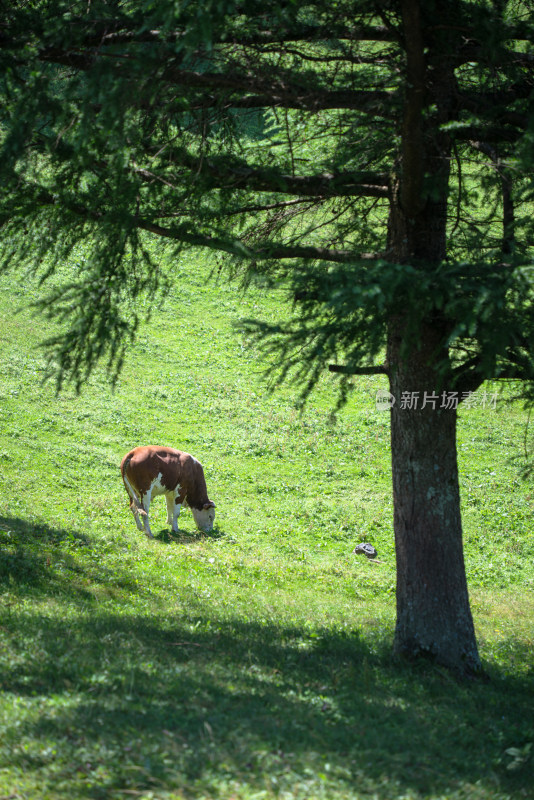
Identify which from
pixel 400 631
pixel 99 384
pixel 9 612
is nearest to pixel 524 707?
pixel 400 631

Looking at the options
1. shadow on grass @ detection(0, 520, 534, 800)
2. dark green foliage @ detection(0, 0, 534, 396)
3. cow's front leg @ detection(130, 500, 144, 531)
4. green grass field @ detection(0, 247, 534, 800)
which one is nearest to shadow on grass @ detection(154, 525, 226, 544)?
green grass field @ detection(0, 247, 534, 800)

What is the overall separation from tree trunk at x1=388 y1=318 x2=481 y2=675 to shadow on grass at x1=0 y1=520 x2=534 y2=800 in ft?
1.54

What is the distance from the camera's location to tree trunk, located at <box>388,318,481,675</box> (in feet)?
26.6

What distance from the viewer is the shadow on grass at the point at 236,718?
4566 mm

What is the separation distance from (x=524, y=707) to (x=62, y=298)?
623cm

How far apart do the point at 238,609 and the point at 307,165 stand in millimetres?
6034

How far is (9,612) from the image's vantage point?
7.72 m

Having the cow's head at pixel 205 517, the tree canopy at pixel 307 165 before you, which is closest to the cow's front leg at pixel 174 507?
the cow's head at pixel 205 517

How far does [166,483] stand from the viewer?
1493 centimetres

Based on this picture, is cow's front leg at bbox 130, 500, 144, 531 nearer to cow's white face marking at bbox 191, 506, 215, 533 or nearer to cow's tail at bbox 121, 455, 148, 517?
cow's tail at bbox 121, 455, 148, 517

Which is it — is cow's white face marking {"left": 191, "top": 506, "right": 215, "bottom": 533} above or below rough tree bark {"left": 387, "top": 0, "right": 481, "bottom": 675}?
below

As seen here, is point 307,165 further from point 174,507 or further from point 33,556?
point 174,507

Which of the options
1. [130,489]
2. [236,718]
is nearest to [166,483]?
[130,489]

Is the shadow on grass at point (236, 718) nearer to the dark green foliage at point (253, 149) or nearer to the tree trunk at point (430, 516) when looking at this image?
the tree trunk at point (430, 516)
